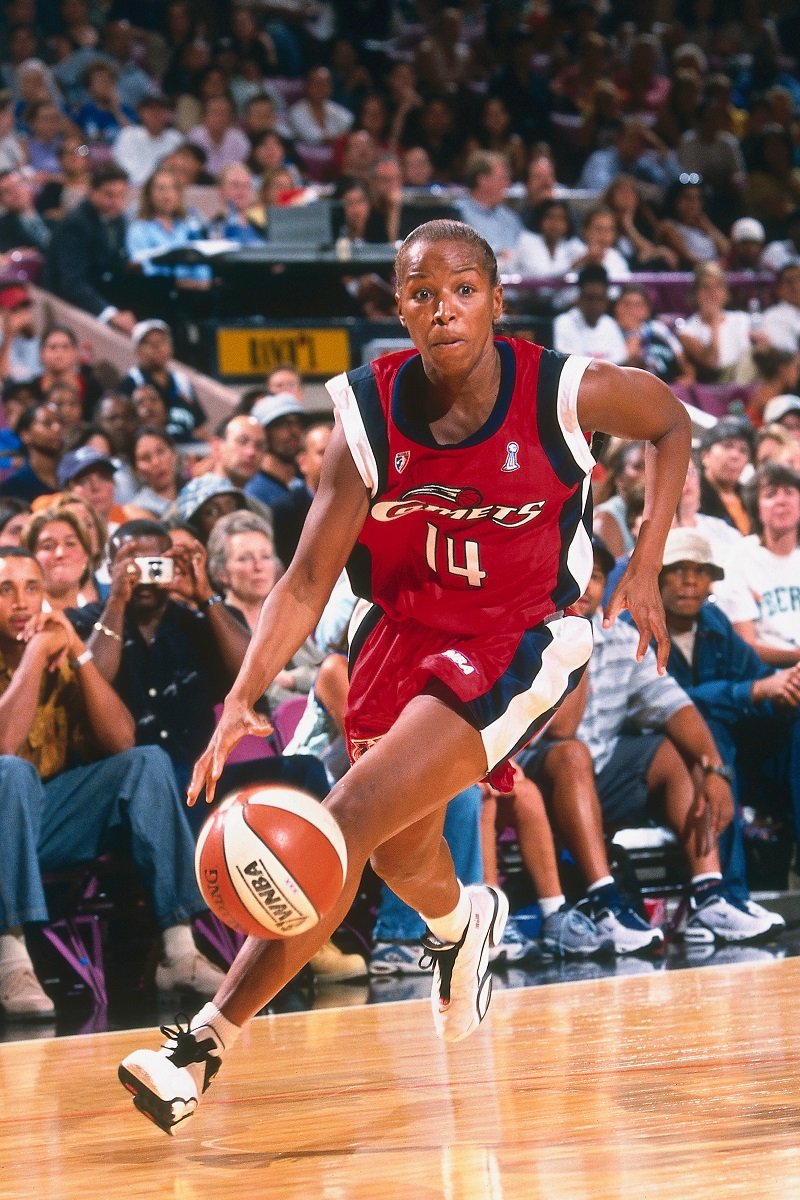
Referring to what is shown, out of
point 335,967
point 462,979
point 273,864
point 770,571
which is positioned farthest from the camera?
point 770,571

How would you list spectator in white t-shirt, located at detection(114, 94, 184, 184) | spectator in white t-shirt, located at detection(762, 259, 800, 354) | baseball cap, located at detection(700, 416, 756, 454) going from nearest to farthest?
baseball cap, located at detection(700, 416, 756, 454)
spectator in white t-shirt, located at detection(762, 259, 800, 354)
spectator in white t-shirt, located at detection(114, 94, 184, 184)

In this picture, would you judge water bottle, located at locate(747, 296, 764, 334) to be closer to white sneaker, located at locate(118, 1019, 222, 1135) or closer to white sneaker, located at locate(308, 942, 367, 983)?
white sneaker, located at locate(308, 942, 367, 983)

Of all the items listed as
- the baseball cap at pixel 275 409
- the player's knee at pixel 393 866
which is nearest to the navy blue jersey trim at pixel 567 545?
the player's knee at pixel 393 866

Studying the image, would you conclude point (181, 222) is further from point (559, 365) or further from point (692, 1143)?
point (692, 1143)

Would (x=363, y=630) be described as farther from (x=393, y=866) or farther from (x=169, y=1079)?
(x=169, y=1079)

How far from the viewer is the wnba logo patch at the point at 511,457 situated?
369cm

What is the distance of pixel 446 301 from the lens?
3615 mm

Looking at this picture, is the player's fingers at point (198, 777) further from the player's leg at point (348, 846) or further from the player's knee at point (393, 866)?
the player's knee at point (393, 866)

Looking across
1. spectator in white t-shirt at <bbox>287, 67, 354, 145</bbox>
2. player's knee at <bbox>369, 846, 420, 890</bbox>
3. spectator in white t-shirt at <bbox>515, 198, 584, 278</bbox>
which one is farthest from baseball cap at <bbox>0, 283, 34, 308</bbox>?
player's knee at <bbox>369, 846, 420, 890</bbox>

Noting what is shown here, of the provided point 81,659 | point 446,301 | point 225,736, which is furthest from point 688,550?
point 225,736

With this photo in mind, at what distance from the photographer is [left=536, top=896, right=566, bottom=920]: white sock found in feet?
20.0

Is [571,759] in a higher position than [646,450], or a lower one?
lower

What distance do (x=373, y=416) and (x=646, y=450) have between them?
607mm

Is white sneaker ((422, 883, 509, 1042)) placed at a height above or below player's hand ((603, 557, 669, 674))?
below
